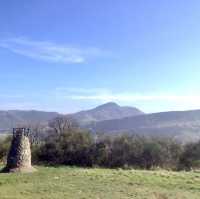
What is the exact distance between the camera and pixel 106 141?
60.0 meters

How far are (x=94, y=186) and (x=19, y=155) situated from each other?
12726 mm

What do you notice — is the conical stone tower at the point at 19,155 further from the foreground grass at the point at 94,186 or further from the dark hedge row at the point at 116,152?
the dark hedge row at the point at 116,152

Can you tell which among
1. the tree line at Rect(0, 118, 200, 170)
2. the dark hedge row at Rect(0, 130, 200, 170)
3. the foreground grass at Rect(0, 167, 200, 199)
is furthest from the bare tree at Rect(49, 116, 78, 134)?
the foreground grass at Rect(0, 167, 200, 199)

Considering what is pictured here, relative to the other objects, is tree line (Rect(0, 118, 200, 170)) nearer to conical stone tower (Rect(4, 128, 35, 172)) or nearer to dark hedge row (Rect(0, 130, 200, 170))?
dark hedge row (Rect(0, 130, 200, 170))

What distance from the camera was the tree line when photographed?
56.7m

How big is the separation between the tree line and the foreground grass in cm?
2242

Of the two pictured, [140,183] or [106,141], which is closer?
[140,183]

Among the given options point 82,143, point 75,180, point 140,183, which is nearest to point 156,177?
point 140,183

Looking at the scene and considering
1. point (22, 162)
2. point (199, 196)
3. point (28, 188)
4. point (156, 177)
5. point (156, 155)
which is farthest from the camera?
point (156, 155)

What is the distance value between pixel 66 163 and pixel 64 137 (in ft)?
18.4

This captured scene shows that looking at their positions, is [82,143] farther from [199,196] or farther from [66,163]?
[199,196]

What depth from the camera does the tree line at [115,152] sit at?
56719 mm

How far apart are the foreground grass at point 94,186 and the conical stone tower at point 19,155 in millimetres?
3193

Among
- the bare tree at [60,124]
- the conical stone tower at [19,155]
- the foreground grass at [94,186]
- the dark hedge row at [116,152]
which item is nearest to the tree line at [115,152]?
the dark hedge row at [116,152]
